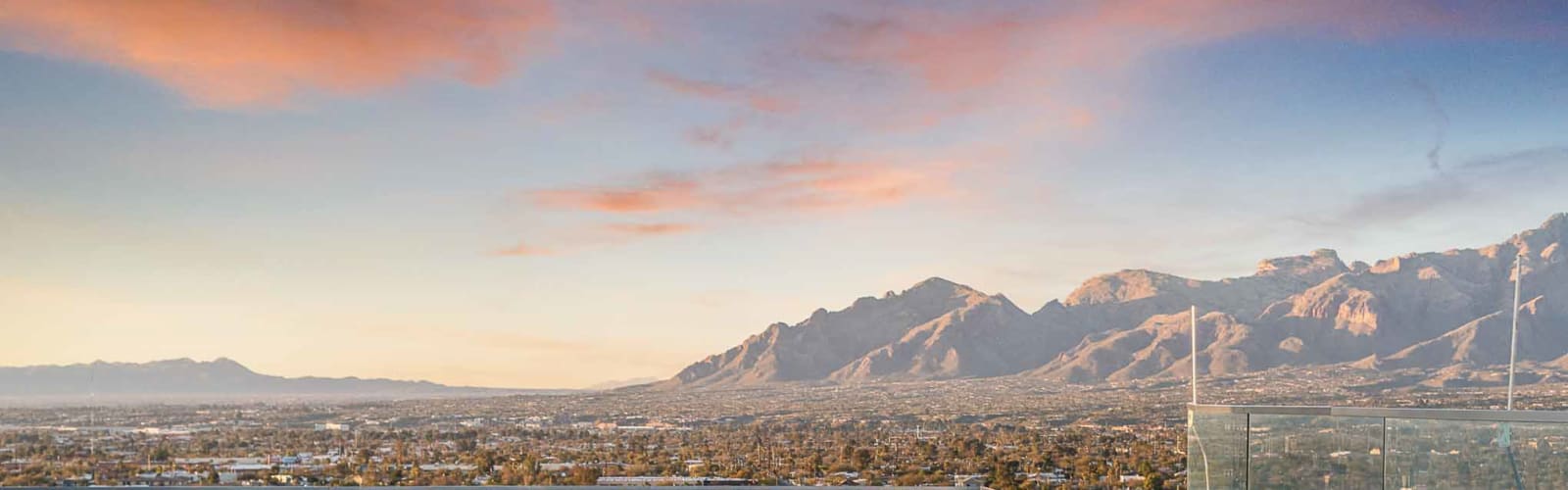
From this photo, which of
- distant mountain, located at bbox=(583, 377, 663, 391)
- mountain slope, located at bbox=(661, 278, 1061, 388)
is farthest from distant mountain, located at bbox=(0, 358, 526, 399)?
mountain slope, located at bbox=(661, 278, 1061, 388)

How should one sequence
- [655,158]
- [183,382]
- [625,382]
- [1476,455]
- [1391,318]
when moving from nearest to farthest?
[1476,455] < [655,158] < [183,382] < [625,382] < [1391,318]

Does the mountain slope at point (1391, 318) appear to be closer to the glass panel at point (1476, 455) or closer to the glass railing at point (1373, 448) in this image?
the glass railing at point (1373, 448)

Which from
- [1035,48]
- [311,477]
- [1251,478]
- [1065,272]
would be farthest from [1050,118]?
[1251,478]

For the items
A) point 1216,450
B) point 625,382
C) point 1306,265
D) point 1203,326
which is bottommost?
point 625,382

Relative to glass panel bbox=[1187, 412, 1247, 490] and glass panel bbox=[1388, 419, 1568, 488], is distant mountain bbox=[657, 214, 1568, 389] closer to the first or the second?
glass panel bbox=[1187, 412, 1247, 490]

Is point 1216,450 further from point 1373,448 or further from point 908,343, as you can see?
point 908,343

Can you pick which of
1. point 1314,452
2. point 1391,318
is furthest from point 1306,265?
point 1314,452

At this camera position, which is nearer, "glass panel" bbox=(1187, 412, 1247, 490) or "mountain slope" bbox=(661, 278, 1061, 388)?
"glass panel" bbox=(1187, 412, 1247, 490)

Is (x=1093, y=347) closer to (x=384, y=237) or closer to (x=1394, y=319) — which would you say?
(x=1394, y=319)
